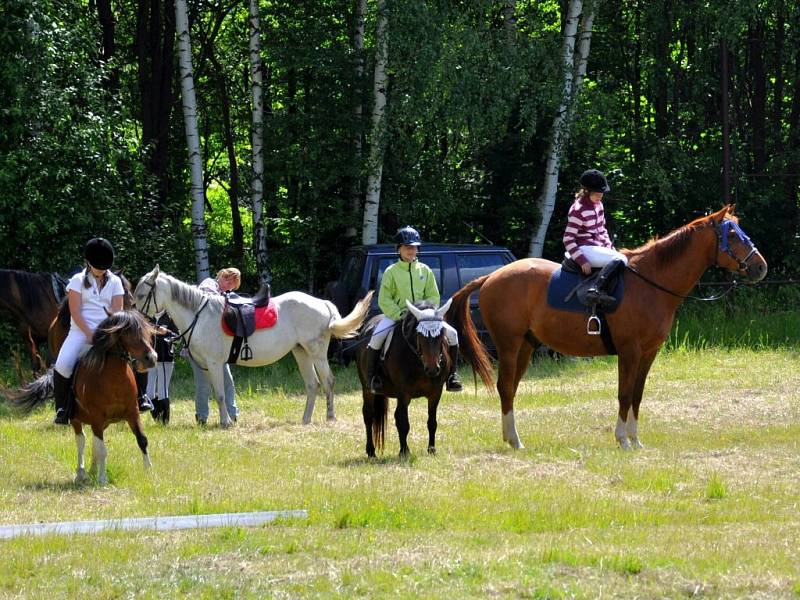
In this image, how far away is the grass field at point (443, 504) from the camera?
725 cm

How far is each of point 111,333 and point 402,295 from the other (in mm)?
2792

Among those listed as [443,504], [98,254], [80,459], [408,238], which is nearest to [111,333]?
[98,254]

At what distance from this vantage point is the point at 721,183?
2467 centimetres

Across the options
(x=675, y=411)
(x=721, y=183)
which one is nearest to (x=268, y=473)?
(x=675, y=411)

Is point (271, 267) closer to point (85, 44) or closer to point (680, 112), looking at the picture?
point (85, 44)

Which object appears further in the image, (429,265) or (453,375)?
(429,265)

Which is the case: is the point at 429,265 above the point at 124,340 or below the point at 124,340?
above

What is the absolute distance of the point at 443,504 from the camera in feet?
31.0

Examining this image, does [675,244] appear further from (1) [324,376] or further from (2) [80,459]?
(2) [80,459]

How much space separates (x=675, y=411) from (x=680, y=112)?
13376 millimetres

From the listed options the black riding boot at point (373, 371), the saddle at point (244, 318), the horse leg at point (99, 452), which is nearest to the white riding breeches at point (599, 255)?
the black riding boot at point (373, 371)

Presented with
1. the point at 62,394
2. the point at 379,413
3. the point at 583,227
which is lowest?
the point at 379,413

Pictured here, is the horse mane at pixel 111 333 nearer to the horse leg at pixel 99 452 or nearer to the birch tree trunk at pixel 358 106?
the horse leg at pixel 99 452

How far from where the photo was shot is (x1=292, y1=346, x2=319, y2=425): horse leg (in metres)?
14.8
